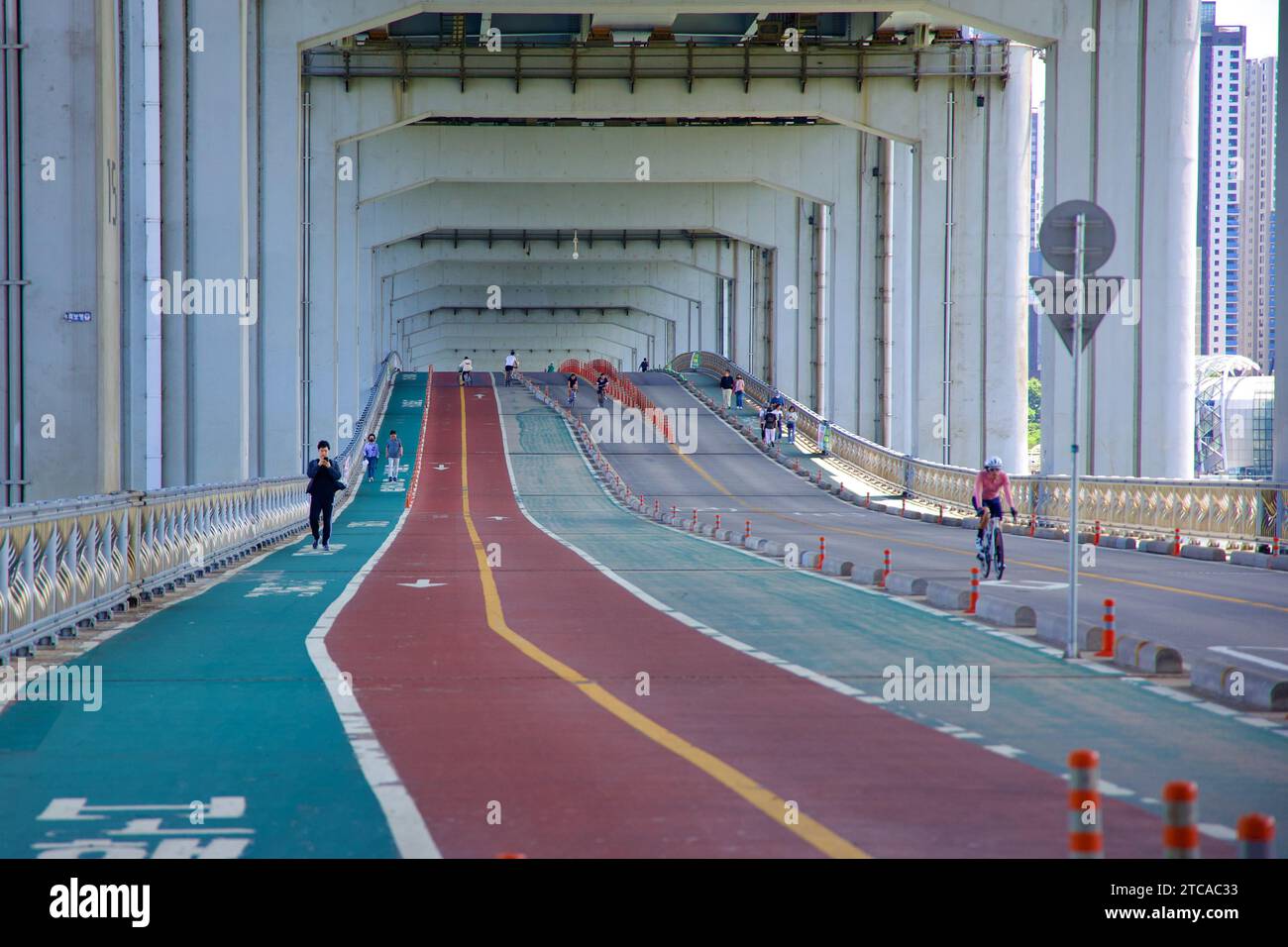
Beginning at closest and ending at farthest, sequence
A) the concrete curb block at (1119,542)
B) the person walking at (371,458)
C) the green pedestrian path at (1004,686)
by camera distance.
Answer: the green pedestrian path at (1004,686) < the concrete curb block at (1119,542) < the person walking at (371,458)

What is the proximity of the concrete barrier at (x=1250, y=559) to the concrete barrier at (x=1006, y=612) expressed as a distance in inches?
444

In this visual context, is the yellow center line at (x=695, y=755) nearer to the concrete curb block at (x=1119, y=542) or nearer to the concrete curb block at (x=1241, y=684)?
the concrete curb block at (x=1241, y=684)

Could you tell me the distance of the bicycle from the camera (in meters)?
23.8

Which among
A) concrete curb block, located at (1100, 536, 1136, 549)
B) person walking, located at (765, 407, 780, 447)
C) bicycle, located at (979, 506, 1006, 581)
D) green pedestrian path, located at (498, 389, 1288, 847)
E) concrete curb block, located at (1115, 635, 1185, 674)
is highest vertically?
person walking, located at (765, 407, 780, 447)

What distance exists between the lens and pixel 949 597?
19.8 m

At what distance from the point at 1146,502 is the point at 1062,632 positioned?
2105cm

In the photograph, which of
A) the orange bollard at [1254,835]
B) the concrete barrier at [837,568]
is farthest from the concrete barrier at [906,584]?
the orange bollard at [1254,835]

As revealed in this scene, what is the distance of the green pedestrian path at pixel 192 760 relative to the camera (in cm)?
783

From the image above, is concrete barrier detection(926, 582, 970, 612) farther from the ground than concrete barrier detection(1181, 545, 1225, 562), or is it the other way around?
concrete barrier detection(926, 582, 970, 612)

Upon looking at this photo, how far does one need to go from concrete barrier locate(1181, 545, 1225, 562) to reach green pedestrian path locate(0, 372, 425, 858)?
18709 millimetres

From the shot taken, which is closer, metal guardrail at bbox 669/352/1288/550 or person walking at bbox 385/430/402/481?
metal guardrail at bbox 669/352/1288/550

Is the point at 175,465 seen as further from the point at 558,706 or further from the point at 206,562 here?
the point at 558,706

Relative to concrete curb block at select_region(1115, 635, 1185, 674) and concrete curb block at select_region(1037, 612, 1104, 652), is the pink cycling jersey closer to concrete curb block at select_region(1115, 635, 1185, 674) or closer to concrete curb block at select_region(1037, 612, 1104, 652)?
concrete curb block at select_region(1037, 612, 1104, 652)

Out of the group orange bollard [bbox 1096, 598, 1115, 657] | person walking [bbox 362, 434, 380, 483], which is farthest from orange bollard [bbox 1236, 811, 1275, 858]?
person walking [bbox 362, 434, 380, 483]
